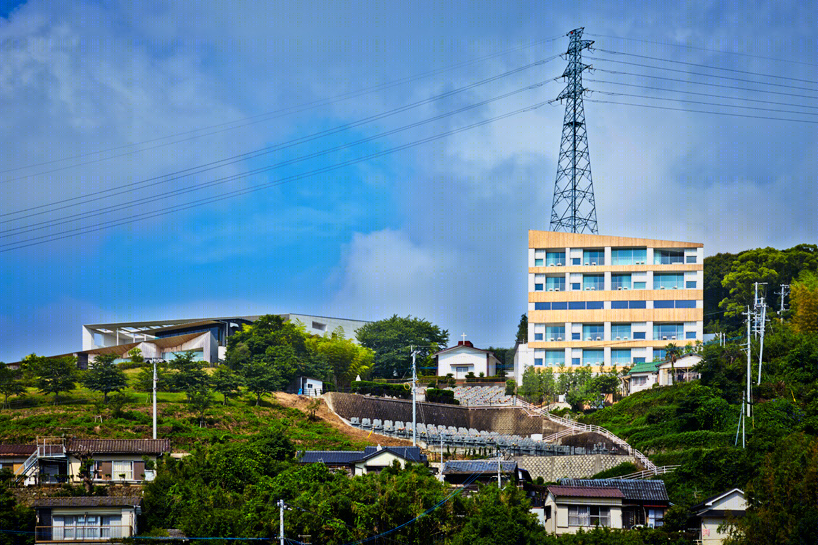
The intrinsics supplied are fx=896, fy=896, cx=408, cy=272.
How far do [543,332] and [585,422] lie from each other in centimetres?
1671

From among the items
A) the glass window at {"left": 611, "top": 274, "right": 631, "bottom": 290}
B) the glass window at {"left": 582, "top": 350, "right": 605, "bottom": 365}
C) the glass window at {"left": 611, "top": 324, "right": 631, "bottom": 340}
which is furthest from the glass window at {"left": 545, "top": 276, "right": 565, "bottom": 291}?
the glass window at {"left": 582, "top": 350, "right": 605, "bottom": 365}

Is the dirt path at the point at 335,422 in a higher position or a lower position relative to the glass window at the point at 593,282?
lower

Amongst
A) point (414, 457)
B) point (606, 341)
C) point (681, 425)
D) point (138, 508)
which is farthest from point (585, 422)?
point (138, 508)

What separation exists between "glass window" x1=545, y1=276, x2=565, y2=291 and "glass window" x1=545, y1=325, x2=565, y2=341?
3336 millimetres

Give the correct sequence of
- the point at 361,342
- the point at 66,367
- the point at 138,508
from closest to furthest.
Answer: the point at 138,508 < the point at 66,367 < the point at 361,342

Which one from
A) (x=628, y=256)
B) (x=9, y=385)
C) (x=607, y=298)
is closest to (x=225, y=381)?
(x=9, y=385)

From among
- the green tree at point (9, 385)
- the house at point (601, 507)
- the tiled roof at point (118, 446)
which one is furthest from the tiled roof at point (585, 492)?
the green tree at point (9, 385)

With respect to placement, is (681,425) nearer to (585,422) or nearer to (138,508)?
(585,422)

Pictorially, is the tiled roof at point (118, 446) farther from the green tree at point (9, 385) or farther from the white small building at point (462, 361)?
the white small building at point (462, 361)

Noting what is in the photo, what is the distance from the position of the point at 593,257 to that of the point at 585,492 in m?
43.4

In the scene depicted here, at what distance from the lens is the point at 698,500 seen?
36.5 metres

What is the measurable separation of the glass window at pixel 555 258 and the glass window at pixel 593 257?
177cm

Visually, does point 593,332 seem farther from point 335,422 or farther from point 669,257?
point 335,422

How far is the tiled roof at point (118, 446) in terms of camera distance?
131ft
